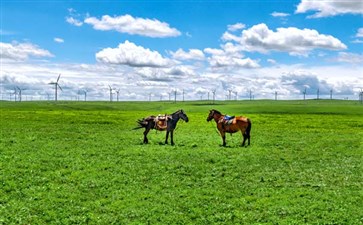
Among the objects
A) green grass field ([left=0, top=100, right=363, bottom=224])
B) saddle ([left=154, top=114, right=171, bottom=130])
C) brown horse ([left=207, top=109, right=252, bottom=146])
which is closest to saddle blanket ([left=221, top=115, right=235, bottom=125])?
brown horse ([left=207, top=109, right=252, bottom=146])

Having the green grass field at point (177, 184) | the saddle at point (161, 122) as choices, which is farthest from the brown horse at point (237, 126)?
the saddle at point (161, 122)

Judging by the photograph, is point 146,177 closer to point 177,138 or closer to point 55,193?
point 55,193

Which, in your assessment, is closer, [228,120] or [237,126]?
[237,126]

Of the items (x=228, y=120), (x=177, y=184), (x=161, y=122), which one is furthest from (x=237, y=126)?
(x=177, y=184)

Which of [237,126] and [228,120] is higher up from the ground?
Answer: [228,120]

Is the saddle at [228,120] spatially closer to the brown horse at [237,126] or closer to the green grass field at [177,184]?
the brown horse at [237,126]

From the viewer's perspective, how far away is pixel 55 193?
66.0 ft

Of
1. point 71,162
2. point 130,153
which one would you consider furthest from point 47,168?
point 130,153

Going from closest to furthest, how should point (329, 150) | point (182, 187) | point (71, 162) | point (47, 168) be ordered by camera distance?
point (182, 187) → point (47, 168) → point (71, 162) → point (329, 150)

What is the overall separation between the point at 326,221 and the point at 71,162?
16482 millimetres

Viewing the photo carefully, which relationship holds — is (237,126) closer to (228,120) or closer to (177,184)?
(228,120)

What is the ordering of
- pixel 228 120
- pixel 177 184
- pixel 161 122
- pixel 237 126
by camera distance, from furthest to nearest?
pixel 161 122
pixel 228 120
pixel 237 126
pixel 177 184

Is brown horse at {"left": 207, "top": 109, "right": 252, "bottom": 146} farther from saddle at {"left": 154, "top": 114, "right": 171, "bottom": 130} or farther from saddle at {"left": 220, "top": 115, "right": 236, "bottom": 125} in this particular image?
saddle at {"left": 154, "top": 114, "right": 171, "bottom": 130}

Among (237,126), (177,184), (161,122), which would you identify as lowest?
(177,184)
